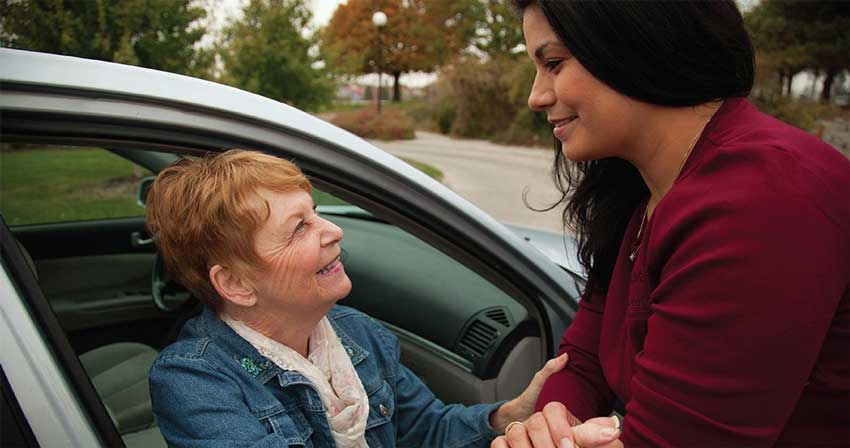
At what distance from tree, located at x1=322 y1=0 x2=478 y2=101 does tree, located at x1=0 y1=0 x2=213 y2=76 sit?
21.2 metres

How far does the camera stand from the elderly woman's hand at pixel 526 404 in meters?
1.71

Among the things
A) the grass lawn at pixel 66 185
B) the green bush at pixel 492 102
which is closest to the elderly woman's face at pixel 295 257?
the grass lawn at pixel 66 185

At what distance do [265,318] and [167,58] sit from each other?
5.30 meters

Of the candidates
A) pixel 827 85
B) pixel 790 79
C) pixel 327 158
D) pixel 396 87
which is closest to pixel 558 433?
pixel 327 158

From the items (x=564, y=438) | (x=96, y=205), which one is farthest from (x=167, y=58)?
(x=564, y=438)

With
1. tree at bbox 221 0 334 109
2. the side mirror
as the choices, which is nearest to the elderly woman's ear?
the side mirror

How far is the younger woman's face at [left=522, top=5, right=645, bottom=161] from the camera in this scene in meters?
1.33

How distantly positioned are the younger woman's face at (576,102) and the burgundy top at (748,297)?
157 millimetres

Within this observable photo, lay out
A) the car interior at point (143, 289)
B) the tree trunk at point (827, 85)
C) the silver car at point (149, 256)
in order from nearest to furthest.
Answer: the silver car at point (149, 256), the car interior at point (143, 289), the tree trunk at point (827, 85)

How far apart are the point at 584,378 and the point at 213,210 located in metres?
1.00

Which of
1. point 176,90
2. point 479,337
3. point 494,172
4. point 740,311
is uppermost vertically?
point 176,90

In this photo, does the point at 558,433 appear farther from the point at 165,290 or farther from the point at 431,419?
the point at 165,290

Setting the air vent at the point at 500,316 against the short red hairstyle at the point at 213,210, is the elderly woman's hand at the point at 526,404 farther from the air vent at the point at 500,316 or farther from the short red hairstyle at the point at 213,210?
the short red hairstyle at the point at 213,210

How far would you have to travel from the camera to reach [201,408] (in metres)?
1.35
